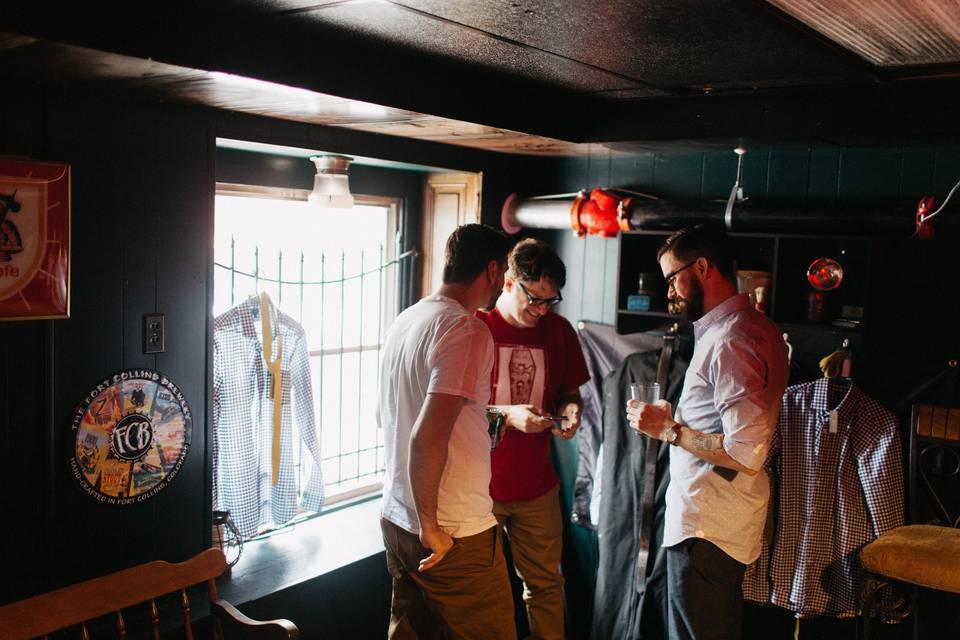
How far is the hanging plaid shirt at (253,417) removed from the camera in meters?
3.09

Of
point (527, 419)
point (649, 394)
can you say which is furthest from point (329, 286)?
point (649, 394)

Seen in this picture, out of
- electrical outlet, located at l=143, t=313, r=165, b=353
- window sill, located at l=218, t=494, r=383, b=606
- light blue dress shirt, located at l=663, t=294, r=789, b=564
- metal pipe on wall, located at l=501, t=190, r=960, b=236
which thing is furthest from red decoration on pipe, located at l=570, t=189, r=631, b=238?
electrical outlet, located at l=143, t=313, r=165, b=353

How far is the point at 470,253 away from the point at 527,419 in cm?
70

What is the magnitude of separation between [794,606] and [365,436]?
1.94 meters

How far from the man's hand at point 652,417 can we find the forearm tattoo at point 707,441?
0.10 metres

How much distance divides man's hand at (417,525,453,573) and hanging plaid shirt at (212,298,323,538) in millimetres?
1036

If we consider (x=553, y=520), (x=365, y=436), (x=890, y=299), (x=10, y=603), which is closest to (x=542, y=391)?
(x=553, y=520)

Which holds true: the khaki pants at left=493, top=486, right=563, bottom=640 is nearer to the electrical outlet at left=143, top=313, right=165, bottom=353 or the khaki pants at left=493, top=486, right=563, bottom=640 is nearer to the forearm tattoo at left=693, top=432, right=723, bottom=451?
the forearm tattoo at left=693, top=432, right=723, bottom=451

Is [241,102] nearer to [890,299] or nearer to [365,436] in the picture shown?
[365,436]

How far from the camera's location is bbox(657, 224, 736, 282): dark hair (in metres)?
2.80

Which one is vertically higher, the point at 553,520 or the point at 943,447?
the point at 943,447

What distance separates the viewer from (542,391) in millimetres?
3270

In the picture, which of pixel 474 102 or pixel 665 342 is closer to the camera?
pixel 474 102

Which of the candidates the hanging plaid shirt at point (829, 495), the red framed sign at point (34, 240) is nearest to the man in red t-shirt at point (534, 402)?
the hanging plaid shirt at point (829, 495)
